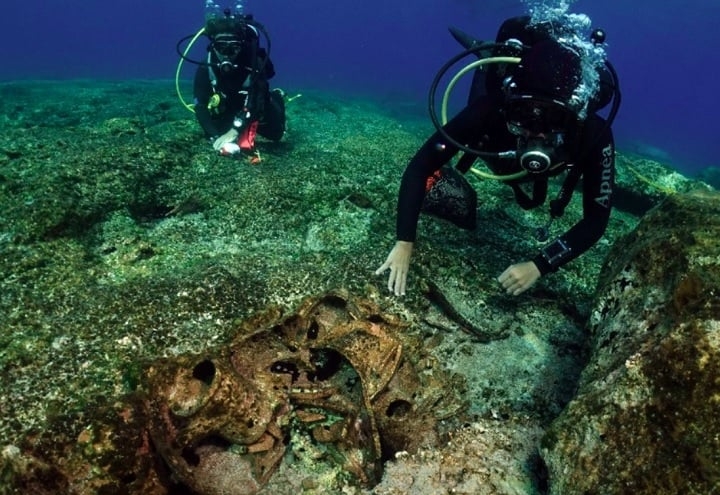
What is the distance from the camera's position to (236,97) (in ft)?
27.7

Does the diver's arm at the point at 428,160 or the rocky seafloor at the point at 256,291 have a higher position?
the diver's arm at the point at 428,160

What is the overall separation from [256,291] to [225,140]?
4.64 meters

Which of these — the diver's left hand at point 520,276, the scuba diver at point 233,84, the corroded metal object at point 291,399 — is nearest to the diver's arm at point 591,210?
the diver's left hand at point 520,276

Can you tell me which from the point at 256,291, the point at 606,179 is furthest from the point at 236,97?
the point at 606,179

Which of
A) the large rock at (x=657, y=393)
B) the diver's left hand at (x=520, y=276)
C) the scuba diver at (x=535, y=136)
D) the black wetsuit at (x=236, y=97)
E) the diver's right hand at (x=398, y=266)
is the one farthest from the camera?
the black wetsuit at (x=236, y=97)

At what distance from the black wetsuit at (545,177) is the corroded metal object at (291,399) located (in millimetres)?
1242

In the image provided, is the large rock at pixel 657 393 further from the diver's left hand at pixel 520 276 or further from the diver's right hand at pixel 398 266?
the diver's right hand at pixel 398 266

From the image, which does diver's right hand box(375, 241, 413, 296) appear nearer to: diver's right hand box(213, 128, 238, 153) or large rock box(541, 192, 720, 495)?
large rock box(541, 192, 720, 495)

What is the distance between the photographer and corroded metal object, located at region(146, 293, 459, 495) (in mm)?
3055

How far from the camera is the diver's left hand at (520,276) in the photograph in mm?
3877

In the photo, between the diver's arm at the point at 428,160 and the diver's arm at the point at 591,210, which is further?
the diver's arm at the point at 428,160

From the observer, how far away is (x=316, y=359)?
3760 mm

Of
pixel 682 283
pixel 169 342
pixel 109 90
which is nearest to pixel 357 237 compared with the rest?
pixel 169 342

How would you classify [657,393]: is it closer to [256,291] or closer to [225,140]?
[256,291]
